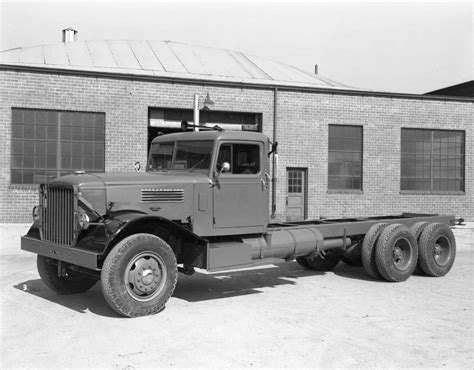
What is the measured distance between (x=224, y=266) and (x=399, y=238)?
11.6 feet

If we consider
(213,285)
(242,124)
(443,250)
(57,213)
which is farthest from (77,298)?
(242,124)

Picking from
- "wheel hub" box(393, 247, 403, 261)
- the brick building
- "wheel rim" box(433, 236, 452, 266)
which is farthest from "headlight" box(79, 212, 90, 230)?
the brick building

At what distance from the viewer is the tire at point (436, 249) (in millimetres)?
9578

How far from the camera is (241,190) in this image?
305 inches

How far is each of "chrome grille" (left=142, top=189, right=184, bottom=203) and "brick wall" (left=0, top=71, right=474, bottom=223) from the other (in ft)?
34.6

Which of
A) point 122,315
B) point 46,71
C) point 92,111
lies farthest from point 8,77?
point 122,315

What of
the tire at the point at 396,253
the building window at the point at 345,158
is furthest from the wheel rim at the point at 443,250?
the building window at the point at 345,158

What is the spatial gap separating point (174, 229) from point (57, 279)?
1.92 m

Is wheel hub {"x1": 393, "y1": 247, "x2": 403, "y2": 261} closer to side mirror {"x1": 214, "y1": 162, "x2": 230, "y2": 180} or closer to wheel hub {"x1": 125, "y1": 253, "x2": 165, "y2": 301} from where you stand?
side mirror {"x1": 214, "y1": 162, "x2": 230, "y2": 180}

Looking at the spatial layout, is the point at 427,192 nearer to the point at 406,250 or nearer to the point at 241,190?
the point at 406,250

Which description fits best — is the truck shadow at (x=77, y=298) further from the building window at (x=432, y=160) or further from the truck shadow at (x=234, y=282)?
the building window at (x=432, y=160)

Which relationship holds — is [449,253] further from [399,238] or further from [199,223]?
[199,223]

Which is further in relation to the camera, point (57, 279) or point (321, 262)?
point (321, 262)

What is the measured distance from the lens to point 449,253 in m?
9.99
